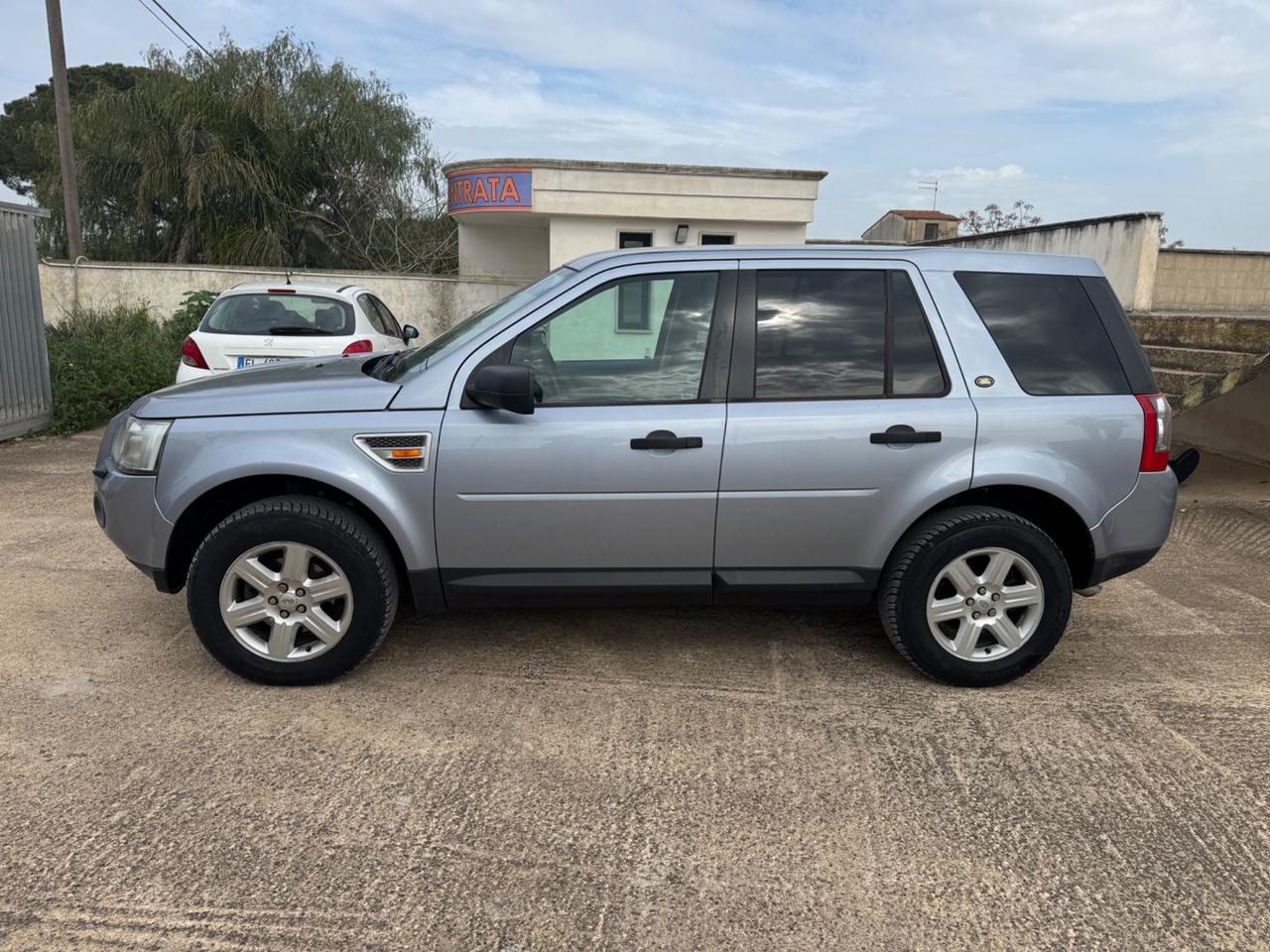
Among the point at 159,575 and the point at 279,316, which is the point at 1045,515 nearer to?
the point at 159,575

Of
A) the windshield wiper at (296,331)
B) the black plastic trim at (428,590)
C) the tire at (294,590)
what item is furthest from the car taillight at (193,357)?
the black plastic trim at (428,590)

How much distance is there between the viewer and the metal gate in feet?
28.5

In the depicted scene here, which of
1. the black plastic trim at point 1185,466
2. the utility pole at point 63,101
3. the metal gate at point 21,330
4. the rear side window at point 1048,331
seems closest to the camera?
the rear side window at point 1048,331

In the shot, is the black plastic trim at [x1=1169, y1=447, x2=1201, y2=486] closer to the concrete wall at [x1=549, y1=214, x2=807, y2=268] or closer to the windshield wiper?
the windshield wiper

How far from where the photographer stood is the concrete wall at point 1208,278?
518 inches

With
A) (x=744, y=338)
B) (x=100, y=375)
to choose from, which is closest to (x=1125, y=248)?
(x=744, y=338)

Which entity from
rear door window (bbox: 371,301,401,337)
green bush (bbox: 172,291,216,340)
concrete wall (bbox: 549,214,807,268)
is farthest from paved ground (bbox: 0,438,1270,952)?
concrete wall (bbox: 549,214,807,268)

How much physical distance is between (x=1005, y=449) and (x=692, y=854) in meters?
2.04

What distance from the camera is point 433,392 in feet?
11.5

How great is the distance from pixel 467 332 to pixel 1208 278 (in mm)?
13426

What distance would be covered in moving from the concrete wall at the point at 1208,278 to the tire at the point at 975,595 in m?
11.5

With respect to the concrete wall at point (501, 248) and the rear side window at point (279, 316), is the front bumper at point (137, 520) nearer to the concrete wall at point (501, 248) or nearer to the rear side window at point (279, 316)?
the rear side window at point (279, 316)

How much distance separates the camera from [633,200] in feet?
57.3

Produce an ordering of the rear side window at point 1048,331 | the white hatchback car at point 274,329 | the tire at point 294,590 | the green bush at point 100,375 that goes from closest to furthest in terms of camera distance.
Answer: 1. the tire at point 294,590
2. the rear side window at point 1048,331
3. the white hatchback car at point 274,329
4. the green bush at point 100,375
